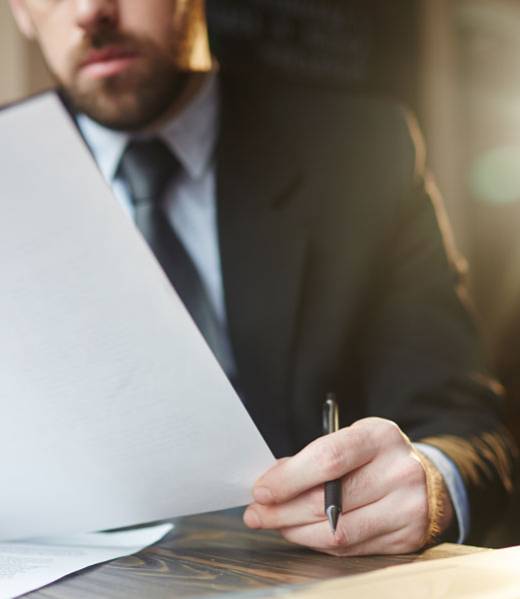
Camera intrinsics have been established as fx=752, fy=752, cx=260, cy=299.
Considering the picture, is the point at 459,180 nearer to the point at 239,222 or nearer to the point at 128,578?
the point at 239,222

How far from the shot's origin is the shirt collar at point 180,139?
1.00m

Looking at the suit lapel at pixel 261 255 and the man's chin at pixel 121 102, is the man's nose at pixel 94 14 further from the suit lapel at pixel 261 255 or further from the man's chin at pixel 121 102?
the suit lapel at pixel 261 255

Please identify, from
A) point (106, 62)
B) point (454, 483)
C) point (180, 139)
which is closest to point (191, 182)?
point (180, 139)

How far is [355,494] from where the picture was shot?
498 mm

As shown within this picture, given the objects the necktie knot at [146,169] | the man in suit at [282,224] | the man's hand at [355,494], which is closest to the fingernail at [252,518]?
the man's hand at [355,494]

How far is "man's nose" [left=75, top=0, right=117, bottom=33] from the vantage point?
836 millimetres

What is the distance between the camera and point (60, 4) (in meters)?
0.90

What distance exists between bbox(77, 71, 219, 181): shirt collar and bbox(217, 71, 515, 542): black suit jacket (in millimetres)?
30

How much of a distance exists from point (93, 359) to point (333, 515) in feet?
0.59

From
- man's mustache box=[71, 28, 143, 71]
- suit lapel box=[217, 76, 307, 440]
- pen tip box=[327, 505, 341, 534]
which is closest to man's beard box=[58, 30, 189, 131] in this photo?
man's mustache box=[71, 28, 143, 71]

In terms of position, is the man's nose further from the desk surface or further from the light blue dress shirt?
the desk surface

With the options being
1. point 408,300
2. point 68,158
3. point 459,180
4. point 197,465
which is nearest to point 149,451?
point 197,465

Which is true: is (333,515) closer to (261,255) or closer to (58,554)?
(58,554)

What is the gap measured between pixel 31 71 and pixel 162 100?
2.48 feet
